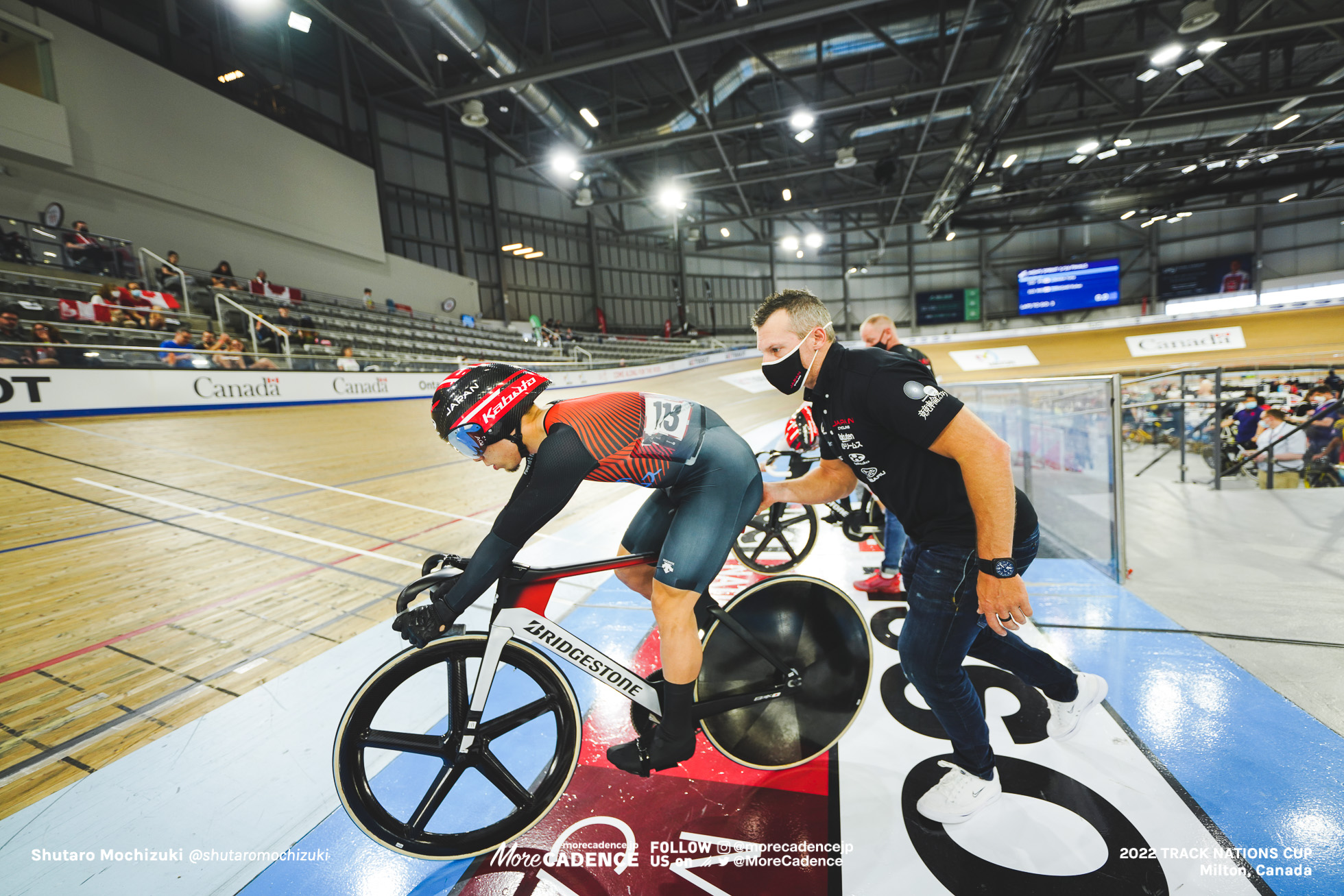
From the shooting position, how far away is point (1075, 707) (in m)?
1.88

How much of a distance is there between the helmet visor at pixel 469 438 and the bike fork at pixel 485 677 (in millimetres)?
540

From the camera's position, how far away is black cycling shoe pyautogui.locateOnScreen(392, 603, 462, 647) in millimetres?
1503

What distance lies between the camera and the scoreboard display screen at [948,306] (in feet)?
84.4

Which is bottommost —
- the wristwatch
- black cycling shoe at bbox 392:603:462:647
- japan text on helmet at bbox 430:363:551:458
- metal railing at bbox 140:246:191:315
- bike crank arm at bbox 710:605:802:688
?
bike crank arm at bbox 710:605:802:688

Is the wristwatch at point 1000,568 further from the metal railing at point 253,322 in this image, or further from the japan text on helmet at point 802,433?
the metal railing at point 253,322

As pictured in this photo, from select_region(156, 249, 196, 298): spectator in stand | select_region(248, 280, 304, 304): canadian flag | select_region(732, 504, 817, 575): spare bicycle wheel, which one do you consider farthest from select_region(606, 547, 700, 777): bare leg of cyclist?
select_region(248, 280, 304, 304): canadian flag

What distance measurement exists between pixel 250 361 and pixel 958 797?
11606mm

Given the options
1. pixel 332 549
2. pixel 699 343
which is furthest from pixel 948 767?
pixel 699 343

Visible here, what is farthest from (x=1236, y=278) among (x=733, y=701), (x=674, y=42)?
(x=733, y=701)

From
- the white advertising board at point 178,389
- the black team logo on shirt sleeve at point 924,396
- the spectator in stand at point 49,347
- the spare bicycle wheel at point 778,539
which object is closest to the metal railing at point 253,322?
the white advertising board at point 178,389

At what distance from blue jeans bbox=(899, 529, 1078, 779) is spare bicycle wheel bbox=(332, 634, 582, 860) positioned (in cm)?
107

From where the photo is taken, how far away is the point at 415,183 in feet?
69.3

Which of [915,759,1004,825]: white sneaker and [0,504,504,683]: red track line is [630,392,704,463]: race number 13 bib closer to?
[915,759,1004,825]: white sneaker

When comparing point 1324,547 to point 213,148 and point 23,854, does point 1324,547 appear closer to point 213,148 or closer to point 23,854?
point 23,854
